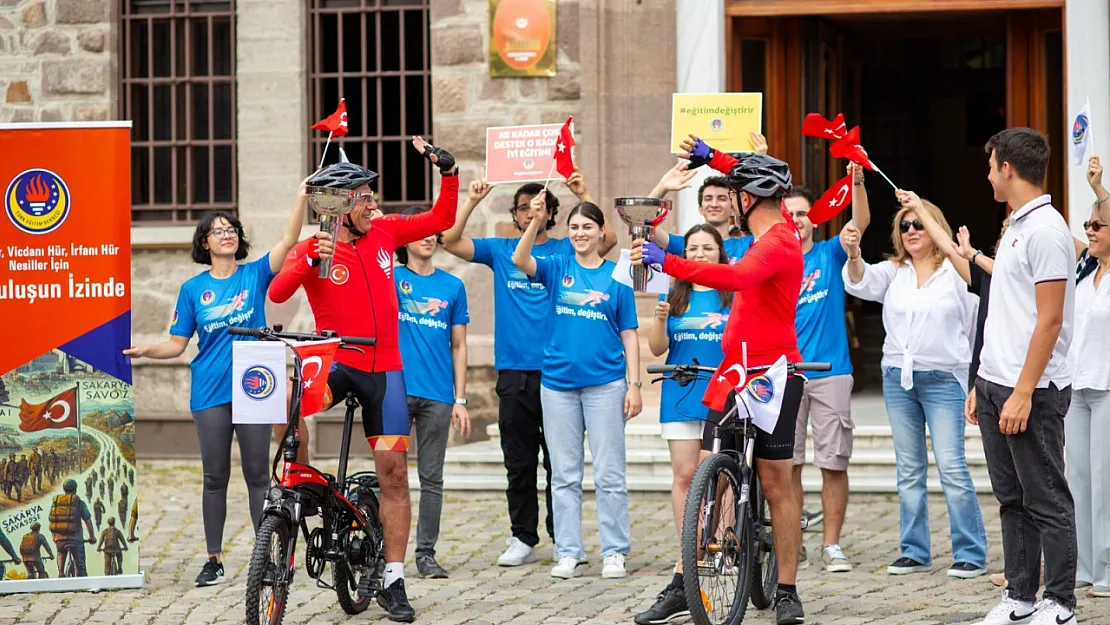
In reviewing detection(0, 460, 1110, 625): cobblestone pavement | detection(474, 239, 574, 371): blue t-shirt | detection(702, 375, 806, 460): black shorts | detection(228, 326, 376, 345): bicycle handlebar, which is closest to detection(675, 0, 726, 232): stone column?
detection(0, 460, 1110, 625): cobblestone pavement

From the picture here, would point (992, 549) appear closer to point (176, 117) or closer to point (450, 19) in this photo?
point (450, 19)

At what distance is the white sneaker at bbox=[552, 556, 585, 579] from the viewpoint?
7773 millimetres

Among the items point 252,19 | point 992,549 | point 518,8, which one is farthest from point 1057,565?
point 252,19

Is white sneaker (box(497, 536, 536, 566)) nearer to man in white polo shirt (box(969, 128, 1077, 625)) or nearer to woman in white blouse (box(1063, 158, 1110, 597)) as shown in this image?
man in white polo shirt (box(969, 128, 1077, 625))

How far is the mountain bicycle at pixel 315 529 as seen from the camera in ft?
20.1

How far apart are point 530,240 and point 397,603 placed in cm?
205

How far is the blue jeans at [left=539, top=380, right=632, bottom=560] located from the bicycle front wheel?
4.91ft

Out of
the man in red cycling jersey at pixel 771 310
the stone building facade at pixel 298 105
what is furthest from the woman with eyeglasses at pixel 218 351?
the stone building facade at pixel 298 105

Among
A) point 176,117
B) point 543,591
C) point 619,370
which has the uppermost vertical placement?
point 176,117

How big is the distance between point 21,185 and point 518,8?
16.9 feet

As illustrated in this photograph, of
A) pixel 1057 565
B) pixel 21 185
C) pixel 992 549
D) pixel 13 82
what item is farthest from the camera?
pixel 13 82

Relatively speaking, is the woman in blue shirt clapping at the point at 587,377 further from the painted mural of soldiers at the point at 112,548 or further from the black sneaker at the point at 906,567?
the painted mural of soldiers at the point at 112,548

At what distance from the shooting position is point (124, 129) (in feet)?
24.6

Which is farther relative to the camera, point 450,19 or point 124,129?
point 450,19
